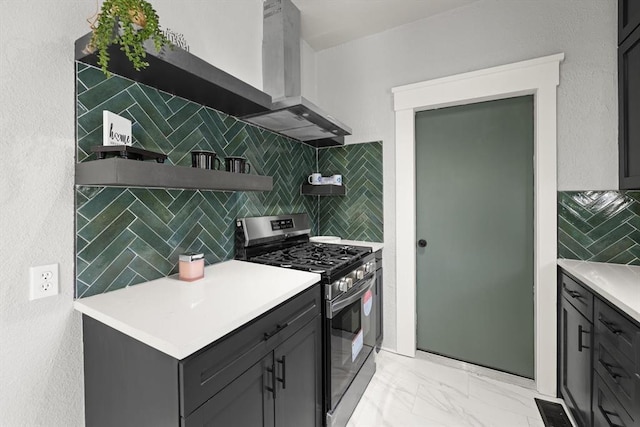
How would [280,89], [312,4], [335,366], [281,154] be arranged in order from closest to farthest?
[335,366] < [280,89] < [312,4] < [281,154]

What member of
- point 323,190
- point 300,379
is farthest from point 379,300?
point 300,379

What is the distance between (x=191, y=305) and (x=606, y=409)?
193cm

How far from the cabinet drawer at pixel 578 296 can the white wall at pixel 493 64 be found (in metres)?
0.66

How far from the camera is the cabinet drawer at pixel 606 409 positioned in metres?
1.17

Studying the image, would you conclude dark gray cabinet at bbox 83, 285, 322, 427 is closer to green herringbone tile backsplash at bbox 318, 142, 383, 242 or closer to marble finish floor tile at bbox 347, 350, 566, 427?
marble finish floor tile at bbox 347, 350, 566, 427

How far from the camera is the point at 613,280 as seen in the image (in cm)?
147

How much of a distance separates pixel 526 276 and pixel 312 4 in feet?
9.01

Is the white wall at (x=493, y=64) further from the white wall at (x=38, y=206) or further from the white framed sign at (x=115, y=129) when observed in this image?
the white wall at (x=38, y=206)

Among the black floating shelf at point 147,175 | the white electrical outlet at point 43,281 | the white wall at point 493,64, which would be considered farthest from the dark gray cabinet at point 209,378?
the white wall at point 493,64

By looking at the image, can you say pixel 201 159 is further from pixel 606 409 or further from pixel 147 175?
pixel 606 409

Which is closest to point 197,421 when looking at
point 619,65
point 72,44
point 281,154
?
point 72,44

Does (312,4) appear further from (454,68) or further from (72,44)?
(72,44)

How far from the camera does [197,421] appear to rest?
0.85 meters

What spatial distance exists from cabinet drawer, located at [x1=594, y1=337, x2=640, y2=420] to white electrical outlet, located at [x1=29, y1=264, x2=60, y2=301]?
7.51ft
